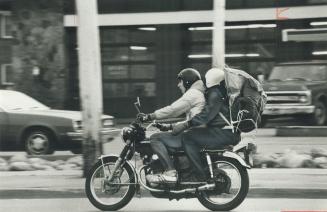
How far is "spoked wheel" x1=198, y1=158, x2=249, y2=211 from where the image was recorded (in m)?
8.38

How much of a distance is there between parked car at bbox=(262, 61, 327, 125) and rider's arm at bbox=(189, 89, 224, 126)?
12.3 metres

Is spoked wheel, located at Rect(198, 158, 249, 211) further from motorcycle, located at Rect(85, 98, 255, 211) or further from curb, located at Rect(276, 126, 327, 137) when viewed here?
curb, located at Rect(276, 126, 327, 137)

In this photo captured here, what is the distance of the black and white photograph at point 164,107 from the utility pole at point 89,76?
0.6 inches

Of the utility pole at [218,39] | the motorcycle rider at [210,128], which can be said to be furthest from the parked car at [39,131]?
the motorcycle rider at [210,128]

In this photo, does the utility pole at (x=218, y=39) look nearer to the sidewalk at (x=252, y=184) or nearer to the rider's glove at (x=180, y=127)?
the sidewalk at (x=252, y=184)

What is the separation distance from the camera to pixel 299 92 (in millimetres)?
20484

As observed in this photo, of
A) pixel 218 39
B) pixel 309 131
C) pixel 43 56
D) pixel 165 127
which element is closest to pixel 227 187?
pixel 165 127

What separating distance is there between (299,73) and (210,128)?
13265 mm

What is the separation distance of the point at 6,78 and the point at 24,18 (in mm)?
3097

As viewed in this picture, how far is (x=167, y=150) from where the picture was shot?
8398 millimetres

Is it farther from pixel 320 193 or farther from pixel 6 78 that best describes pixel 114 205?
pixel 6 78

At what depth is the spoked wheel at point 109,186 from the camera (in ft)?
28.1

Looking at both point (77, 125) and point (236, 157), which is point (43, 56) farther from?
point (236, 157)

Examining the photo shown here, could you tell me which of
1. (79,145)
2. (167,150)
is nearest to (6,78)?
(79,145)
